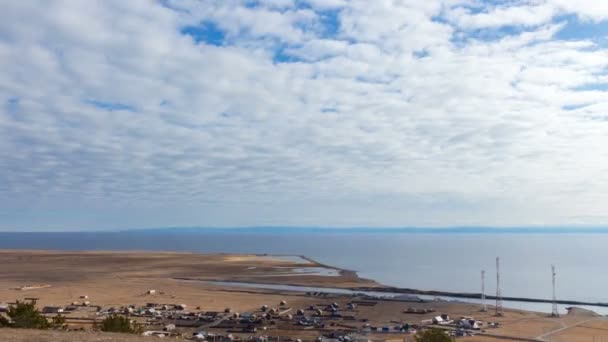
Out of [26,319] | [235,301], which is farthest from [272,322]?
[26,319]

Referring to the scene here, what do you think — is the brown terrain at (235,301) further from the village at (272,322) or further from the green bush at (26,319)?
the green bush at (26,319)

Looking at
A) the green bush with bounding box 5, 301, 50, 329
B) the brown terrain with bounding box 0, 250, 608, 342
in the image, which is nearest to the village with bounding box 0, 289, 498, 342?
the brown terrain with bounding box 0, 250, 608, 342

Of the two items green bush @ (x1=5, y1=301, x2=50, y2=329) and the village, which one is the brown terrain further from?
green bush @ (x1=5, y1=301, x2=50, y2=329)

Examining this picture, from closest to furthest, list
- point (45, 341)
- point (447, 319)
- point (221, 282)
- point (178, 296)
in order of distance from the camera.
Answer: point (45, 341) → point (447, 319) → point (178, 296) → point (221, 282)

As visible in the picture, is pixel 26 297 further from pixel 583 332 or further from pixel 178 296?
pixel 583 332

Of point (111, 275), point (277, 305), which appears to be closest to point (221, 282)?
point (111, 275)

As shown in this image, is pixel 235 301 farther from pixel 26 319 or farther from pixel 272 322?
pixel 26 319

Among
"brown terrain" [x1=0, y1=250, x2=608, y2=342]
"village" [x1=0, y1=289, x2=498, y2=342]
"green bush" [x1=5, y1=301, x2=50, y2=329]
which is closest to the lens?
"green bush" [x1=5, y1=301, x2=50, y2=329]

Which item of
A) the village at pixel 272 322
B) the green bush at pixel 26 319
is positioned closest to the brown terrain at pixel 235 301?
the village at pixel 272 322
